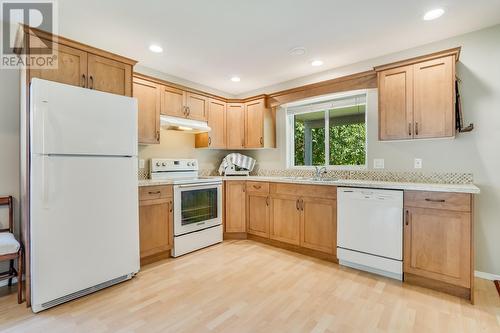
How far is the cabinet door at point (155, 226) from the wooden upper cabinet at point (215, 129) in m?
1.23

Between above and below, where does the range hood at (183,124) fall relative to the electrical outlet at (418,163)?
above

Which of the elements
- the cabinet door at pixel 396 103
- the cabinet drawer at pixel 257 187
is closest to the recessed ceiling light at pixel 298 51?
the cabinet door at pixel 396 103

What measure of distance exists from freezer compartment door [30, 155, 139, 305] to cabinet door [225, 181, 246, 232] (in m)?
1.51

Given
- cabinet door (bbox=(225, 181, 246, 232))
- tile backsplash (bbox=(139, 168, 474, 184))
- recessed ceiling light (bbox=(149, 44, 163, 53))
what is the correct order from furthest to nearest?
cabinet door (bbox=(225, 181, 246, 232))
recessed ceiling light (bbox=(149, 44, 163, 53))
tile backsplash (bbox=(139, 168, 474, 184))

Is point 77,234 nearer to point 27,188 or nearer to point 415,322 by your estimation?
point 27,188

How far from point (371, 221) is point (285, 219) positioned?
111 cm

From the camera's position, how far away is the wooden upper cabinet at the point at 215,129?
13.0ft

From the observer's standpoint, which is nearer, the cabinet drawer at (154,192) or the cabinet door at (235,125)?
the cabinet drawer at (154,192)

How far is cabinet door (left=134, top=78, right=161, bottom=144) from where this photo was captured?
10.2ft

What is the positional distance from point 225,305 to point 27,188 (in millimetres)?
1838

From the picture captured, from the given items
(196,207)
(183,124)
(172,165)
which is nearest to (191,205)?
(196,207)

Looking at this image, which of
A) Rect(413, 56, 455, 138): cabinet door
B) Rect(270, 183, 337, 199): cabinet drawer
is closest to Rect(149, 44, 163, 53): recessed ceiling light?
Rect(270, 183, 337, 199): cabinet drawer

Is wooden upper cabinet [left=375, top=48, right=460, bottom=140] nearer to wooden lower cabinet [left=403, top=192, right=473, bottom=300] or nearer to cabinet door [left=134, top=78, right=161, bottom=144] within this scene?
wooden lower cabinet [left=403, top=192, right=473, bottom=300]

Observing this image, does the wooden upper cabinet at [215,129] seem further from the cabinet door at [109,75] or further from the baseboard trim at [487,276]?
the baseboard trim at [487,276]
